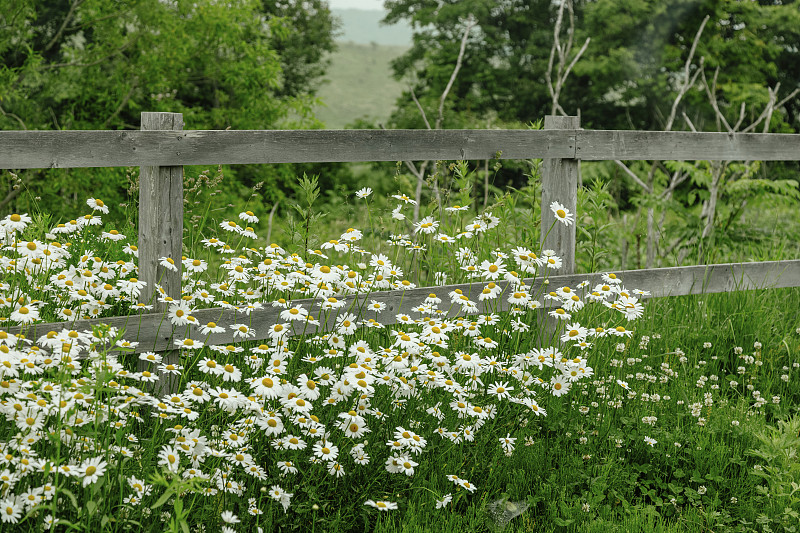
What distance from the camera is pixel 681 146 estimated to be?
4.32m

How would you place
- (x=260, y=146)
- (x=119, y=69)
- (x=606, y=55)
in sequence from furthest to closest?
(x=606, y=55), (x=119, y=69), (x=260, y=146)

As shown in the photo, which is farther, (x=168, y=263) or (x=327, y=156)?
(x=327, y=156)

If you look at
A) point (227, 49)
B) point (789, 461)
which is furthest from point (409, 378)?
point (227, 49)

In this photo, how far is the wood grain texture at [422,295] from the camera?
2.94m

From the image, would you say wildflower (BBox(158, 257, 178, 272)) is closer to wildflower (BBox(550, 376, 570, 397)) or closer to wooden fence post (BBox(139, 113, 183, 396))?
wooden fence post (BBox(139, 113, 183, 396))

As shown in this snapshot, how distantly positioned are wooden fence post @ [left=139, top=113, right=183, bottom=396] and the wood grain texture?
0.33 feet

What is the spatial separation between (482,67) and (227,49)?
516 inches

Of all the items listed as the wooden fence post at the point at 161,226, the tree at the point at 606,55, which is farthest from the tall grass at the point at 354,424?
the tree at the point at 606,55

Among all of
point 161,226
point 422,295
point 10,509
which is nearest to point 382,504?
point 10,509

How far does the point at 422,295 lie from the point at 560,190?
1029 millimetres

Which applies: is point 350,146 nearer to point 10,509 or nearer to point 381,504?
point 381,504

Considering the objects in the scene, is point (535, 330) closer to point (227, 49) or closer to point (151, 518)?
point (151, 518)

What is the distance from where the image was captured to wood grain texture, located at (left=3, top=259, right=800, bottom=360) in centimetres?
294

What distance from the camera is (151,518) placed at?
227 cm
